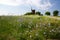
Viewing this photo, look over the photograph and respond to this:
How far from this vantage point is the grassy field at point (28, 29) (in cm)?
1000

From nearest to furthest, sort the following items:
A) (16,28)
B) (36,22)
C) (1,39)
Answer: (1,39)
(16,28)
(36,22)

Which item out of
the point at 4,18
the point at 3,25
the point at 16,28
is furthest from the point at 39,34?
the point at 4,18

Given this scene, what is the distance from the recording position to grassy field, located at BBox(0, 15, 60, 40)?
10000mm

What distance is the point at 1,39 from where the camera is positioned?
31.8ft

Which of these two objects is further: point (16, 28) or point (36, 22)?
point (36, 22)

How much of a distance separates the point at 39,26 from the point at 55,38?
5.02 feet

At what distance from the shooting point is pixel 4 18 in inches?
509

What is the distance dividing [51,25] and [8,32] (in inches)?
117

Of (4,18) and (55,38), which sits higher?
(4,18)

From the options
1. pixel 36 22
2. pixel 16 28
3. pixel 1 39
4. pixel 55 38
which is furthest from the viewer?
pixel 36 22

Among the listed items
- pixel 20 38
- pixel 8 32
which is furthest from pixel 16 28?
pixel 20 38

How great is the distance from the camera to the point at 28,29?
11.0 m

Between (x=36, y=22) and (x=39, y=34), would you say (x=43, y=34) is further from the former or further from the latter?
(x=36, y=22)

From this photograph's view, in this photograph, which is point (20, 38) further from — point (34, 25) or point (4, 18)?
point (4, 18)
